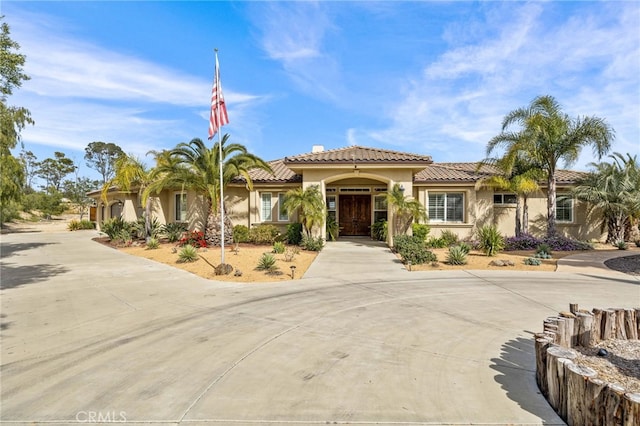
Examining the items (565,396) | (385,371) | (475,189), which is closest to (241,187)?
(475,189)

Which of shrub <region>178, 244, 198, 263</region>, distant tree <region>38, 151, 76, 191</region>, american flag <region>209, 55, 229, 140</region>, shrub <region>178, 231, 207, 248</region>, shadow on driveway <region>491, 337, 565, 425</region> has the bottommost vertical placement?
shadow on driveway <region>491, 337, 565, 425</region>

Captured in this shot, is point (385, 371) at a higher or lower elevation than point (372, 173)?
lower

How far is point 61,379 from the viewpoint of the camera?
4.22m

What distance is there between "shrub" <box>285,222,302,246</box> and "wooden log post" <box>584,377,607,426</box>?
48.2 feet

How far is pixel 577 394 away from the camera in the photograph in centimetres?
323

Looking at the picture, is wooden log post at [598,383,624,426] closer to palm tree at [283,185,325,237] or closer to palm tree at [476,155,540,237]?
palm tree at [283,185,325,237]

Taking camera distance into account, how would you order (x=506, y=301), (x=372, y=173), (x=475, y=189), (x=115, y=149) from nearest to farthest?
(x=506, y=301), (x=372, y=173), (x=475, y=189), (x=115, y=149)

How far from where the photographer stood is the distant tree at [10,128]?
42.8 feet

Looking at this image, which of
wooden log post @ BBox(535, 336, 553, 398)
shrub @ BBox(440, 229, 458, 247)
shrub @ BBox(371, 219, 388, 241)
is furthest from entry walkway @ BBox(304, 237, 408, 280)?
wooden log post @ BBox(535, 336, 553, 398)

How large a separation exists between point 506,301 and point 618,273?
21.1 feet

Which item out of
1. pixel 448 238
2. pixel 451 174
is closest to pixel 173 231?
pixel 448 238

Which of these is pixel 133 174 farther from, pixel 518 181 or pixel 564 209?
pixel 564 209

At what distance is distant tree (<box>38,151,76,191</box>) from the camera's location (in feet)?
203

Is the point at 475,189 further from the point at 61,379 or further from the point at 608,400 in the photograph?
the point at 61,379
